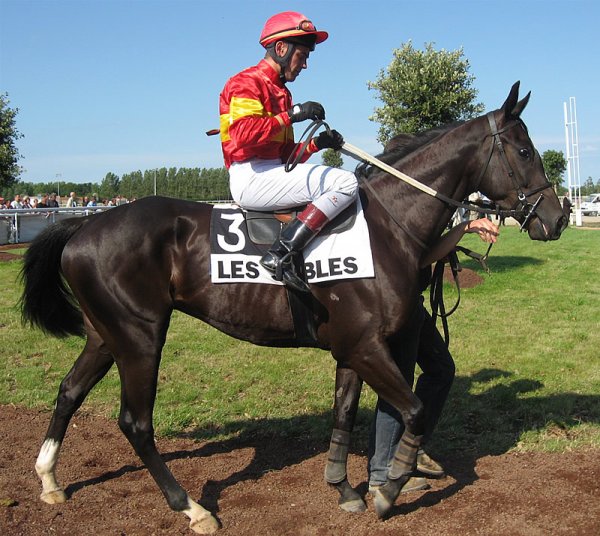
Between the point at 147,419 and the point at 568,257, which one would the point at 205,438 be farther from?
the point at 568,257

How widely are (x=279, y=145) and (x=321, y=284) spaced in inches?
36.3

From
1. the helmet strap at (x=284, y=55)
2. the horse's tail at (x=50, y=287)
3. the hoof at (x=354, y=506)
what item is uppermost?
the helmet strap at (x=284, y=55)

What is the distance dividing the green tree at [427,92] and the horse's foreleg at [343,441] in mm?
11649

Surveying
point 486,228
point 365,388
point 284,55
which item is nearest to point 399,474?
point 486,228

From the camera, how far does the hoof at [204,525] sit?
12.6ft

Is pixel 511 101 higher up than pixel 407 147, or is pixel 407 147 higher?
pixel 511 101

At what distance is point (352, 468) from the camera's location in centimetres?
474

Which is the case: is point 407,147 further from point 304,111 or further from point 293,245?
point 293,245

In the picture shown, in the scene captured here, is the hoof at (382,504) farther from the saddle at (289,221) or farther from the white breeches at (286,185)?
the white breeches at (286,185)

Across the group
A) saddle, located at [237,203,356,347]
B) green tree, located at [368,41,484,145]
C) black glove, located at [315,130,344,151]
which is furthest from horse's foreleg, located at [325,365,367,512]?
green tree, located at [368,41,484,145]

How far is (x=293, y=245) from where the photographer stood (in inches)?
148

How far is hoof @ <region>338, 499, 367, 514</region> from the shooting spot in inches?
159

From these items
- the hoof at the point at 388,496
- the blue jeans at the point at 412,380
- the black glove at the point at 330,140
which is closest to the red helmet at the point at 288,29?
the black glove at the point at 330,140

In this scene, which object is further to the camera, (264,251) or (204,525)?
(264,251)
